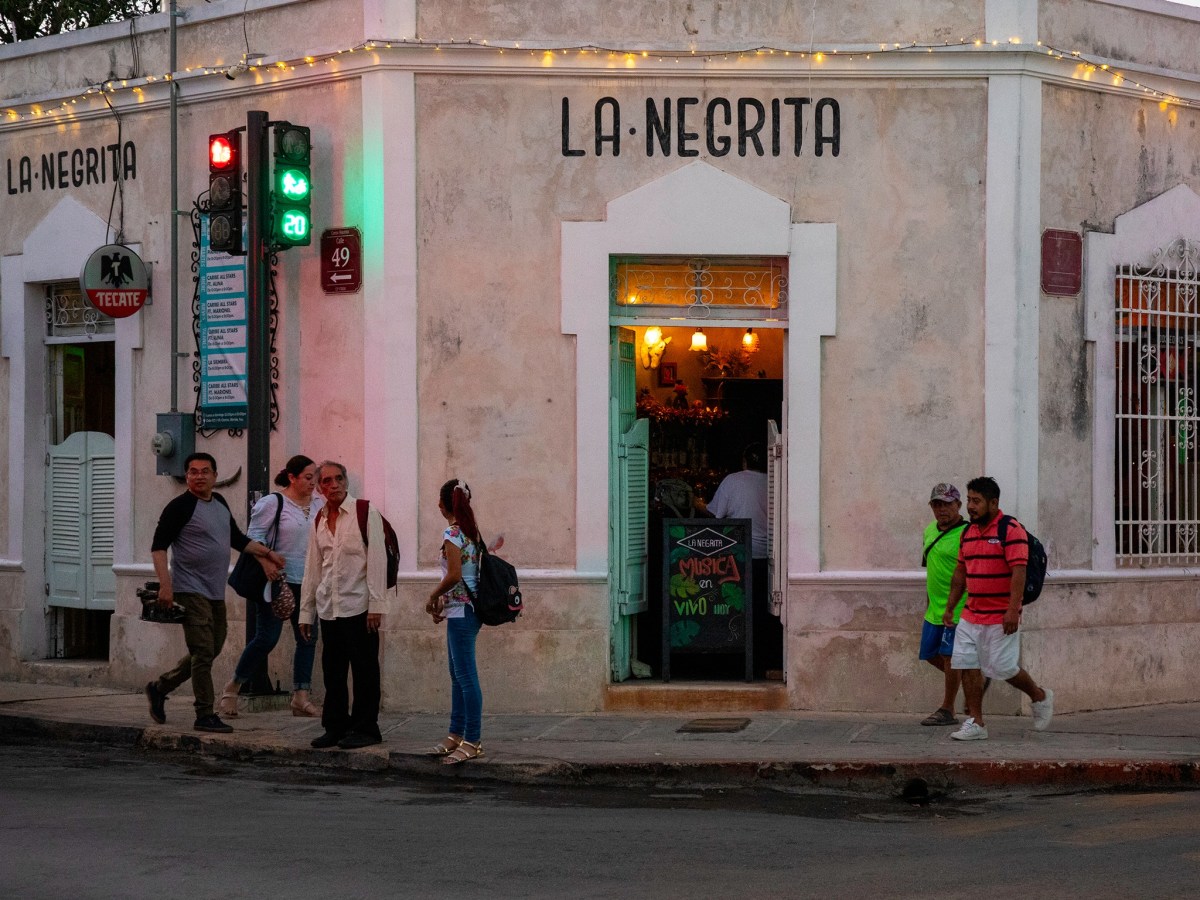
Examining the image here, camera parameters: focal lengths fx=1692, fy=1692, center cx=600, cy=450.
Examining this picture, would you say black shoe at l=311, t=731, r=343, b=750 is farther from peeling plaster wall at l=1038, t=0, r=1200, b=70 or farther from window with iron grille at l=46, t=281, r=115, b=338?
peeling plaster wall at l=1038, t=0, r=1200, b=70

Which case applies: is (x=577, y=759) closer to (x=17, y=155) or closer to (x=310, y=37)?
(x=310, y=37)

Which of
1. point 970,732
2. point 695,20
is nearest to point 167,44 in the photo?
point 695,20

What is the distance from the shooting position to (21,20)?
21766mm

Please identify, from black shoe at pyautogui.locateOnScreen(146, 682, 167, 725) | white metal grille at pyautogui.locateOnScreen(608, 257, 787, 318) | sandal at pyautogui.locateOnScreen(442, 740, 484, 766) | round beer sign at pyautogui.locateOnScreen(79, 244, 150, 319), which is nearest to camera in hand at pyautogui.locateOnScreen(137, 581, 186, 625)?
black shoe at pyautogui.locateOnScreen(146, 682, 167, 725)

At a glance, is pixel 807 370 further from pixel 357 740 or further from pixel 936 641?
pixel 357 740

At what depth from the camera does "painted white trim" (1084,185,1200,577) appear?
498 inches

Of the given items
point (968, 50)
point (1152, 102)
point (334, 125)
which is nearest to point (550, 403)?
point (334, 125)

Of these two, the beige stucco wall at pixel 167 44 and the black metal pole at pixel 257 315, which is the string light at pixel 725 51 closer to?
the beige stucco wall at pixel 167 44

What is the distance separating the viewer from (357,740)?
1074 cm

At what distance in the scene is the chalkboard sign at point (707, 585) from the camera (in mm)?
12617

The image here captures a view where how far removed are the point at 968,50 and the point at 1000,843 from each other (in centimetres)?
637

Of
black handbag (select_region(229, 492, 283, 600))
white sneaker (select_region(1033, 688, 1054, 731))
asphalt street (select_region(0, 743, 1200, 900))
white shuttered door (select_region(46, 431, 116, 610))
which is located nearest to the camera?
asphalt street (select_region(0, 743, 1200, 900))

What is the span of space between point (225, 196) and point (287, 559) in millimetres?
2651

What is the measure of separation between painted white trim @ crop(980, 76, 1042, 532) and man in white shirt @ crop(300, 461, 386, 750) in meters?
4.52
